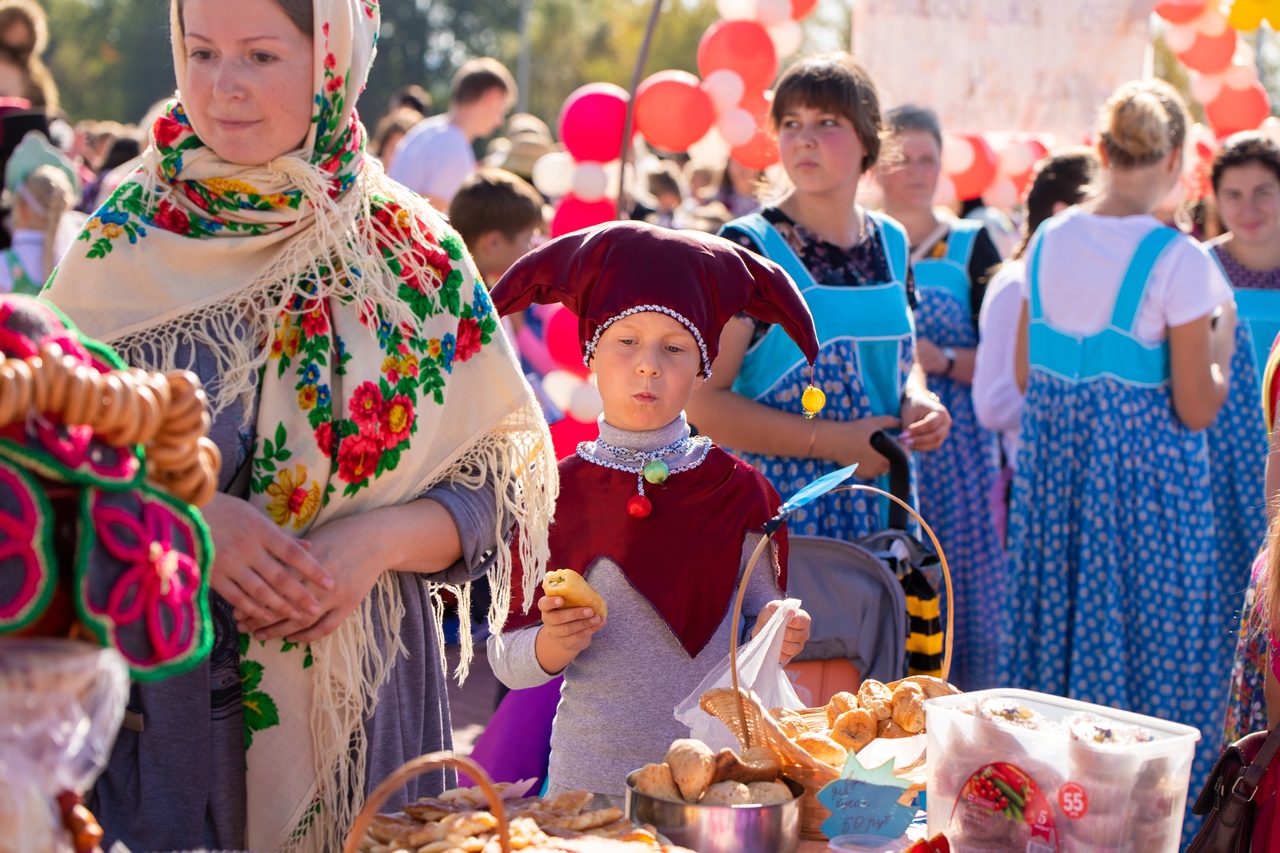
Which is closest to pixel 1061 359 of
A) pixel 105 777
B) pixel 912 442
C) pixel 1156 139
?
pixel 1156 139

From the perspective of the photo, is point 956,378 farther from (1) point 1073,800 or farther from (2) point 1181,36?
(2) point 1181,36

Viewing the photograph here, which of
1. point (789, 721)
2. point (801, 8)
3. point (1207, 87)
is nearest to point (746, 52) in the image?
point (801, 8)

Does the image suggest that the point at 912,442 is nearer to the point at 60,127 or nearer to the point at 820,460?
the point at 820,460

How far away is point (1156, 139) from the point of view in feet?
11.8

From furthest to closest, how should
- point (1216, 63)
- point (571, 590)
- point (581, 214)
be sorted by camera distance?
point (1216, 63), point (581, 214), point (571, 590)

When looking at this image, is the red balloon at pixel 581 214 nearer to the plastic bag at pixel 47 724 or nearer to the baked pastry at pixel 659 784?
the baked pastry at pixel 659 784

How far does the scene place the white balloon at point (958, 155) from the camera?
6.51 metres

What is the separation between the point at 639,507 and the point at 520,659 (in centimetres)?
30

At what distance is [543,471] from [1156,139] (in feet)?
8.09

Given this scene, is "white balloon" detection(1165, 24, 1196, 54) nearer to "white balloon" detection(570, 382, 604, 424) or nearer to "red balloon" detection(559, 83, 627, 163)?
"red balloon" detection(559, 83, 627, 163)

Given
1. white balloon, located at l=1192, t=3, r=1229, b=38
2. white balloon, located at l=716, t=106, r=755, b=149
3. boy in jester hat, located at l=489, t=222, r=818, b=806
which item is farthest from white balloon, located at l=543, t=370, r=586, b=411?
white balloon, located at l=1192, t=3, r=1229, b=38

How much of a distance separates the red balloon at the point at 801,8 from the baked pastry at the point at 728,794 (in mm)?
5458

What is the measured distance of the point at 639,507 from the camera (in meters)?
1.99

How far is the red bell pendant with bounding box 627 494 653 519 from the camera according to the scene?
6.53 ft
